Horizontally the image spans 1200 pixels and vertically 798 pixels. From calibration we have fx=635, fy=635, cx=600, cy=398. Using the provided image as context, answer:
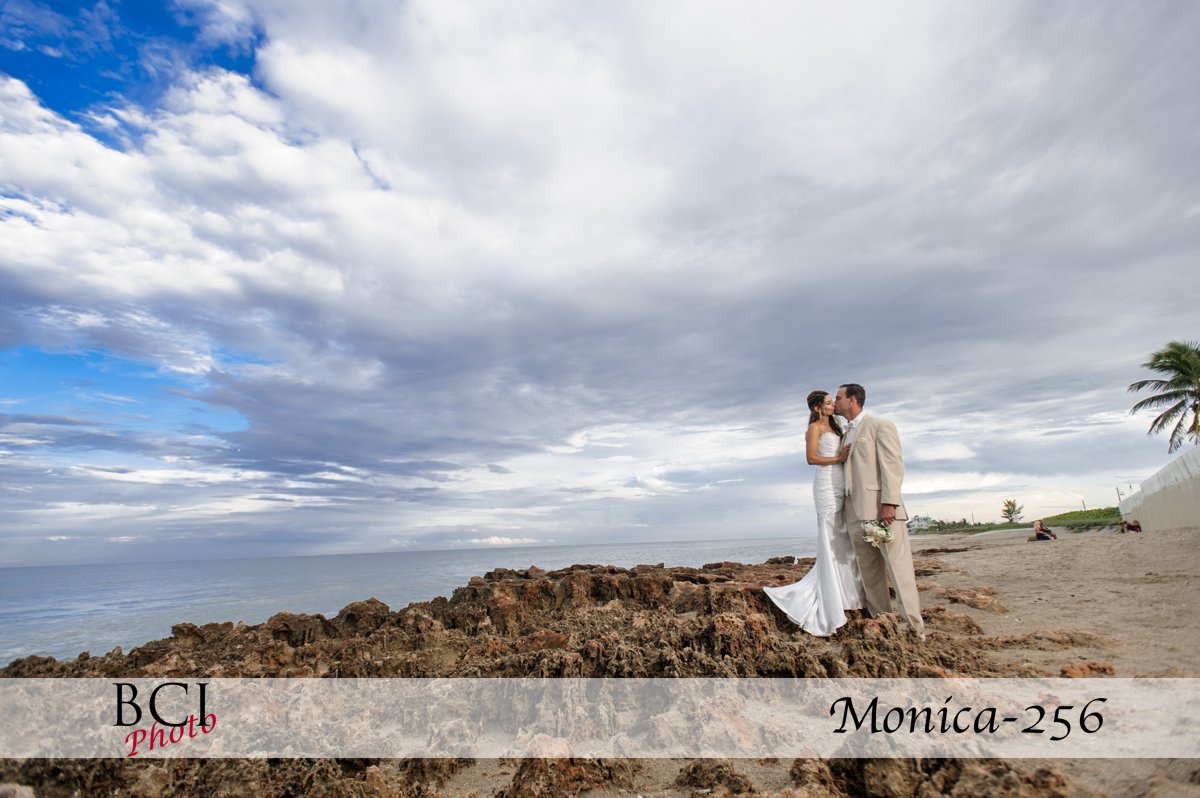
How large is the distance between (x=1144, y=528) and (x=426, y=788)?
102 feet

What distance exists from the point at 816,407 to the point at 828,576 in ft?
6.24

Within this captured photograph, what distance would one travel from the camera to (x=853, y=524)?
6.93 m

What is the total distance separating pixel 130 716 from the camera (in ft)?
14.0

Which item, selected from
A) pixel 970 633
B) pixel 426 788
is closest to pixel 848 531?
pixel 970 633

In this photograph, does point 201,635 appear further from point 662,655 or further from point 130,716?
point 662,655

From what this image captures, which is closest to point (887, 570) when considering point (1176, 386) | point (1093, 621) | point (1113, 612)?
point (1093, 621)

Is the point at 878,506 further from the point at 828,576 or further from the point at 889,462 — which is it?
the point at 828,576

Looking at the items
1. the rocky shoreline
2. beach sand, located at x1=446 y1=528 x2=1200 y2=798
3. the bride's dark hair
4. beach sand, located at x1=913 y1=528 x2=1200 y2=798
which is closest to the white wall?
beach sand, located at x1=446 y1=528 x2=1200 y2=798

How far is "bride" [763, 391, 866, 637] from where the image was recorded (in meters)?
6.57

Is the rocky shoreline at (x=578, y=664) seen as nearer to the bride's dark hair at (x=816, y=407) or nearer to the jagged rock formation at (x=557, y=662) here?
the jagged rock formation at (x=557, y=662)

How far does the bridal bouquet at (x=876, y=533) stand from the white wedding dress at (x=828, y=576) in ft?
1.74

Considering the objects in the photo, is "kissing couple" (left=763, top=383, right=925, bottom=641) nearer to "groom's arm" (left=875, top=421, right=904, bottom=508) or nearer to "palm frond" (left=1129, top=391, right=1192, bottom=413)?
"groom's arm" (left=875, top=421, right=904, bottom=508)

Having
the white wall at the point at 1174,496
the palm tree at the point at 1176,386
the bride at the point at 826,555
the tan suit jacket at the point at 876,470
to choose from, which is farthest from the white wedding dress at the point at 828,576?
the palm tree at the point at 1176,386

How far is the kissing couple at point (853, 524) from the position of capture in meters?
6.45
